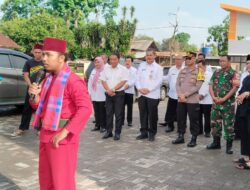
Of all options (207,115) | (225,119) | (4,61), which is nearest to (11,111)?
(4,61)

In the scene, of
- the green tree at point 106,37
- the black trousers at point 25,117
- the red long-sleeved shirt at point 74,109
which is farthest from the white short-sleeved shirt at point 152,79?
the green tree at point 106,37

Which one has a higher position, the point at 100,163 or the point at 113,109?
the point at 113,109

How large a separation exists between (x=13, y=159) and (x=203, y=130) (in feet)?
14.8

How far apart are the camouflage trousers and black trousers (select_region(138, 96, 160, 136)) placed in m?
1.28

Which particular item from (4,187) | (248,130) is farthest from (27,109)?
(248,130)

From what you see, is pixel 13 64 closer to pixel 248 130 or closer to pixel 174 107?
pixel 174 107

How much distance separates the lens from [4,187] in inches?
188

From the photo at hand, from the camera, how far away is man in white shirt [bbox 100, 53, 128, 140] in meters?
7.80

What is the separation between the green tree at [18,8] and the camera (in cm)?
6097

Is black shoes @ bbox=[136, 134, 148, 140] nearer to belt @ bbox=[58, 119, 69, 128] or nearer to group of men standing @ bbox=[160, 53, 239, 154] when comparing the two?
group of men standing @ bbox=[160, 53, 239, 154]

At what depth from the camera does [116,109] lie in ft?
25.7

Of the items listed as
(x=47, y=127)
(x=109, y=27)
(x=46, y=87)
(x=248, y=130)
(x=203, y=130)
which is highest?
(x=109, y=27)

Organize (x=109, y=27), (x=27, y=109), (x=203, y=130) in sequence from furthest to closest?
(x=109, y=27)
(x=203, y=130)
(x=27, y=109)

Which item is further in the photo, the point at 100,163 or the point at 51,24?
the point at 51,24
